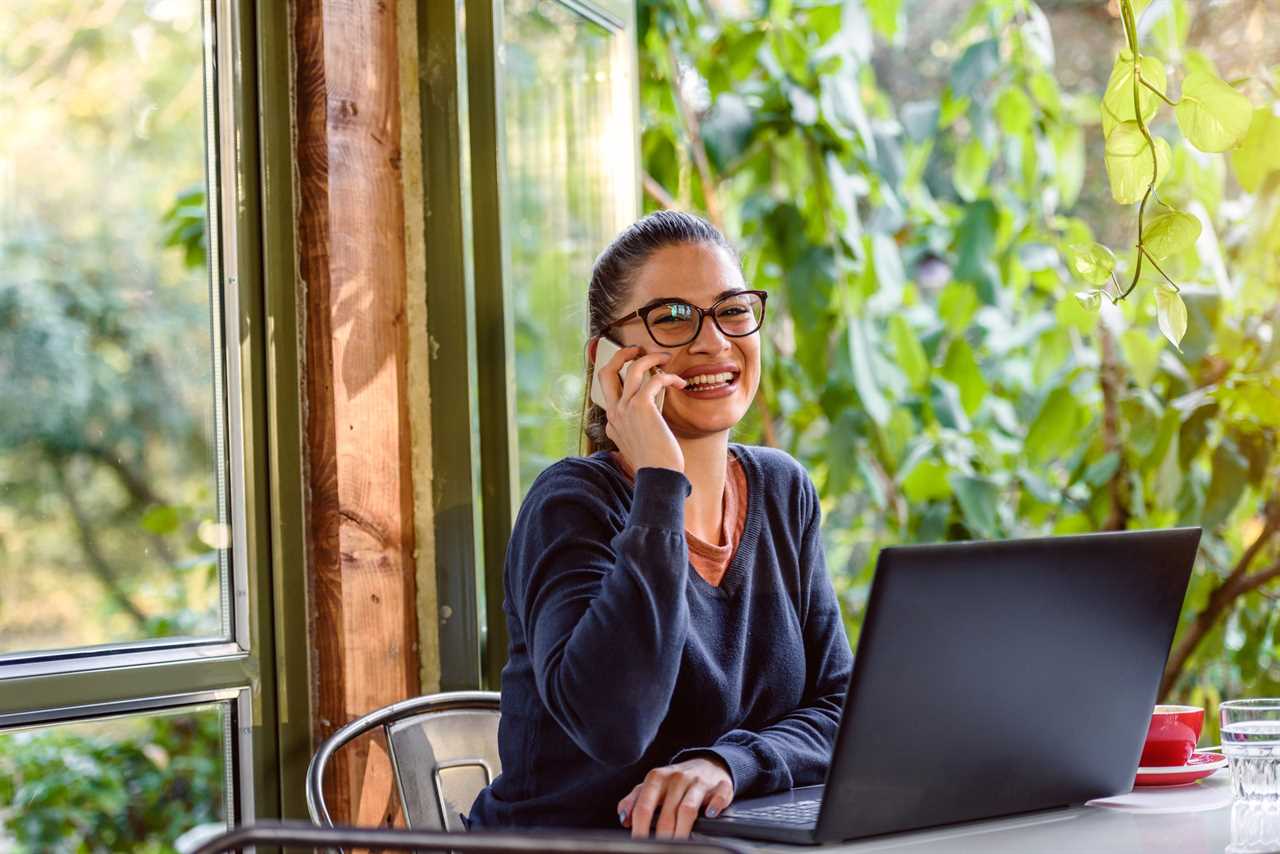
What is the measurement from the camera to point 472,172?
2117mm

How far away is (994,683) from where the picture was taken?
3.59 feet

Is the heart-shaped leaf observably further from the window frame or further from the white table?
the window frame

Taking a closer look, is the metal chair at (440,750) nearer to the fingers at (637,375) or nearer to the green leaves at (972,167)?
the fingers at (637,375)

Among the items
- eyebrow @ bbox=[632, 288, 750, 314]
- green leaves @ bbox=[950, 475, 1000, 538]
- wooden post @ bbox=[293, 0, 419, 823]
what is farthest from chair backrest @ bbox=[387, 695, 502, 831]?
green leaves @ bbox=[950, 475, 1000, 538]

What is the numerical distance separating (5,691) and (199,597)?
0.35 metres

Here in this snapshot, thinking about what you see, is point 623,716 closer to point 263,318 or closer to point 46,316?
point 263,318

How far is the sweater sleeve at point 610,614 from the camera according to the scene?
4.32 feet

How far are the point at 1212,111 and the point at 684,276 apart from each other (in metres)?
0.61

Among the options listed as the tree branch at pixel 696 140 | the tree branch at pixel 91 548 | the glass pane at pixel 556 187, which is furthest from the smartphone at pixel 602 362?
the tree branch at pixel 696 140

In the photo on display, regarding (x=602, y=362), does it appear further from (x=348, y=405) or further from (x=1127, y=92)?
(x=1127, y=92)

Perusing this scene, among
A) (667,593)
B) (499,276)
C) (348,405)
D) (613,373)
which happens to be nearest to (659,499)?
(667,593)

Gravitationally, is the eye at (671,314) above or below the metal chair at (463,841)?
above

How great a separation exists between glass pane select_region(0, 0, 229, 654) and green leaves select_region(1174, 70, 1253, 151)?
1.29 meters

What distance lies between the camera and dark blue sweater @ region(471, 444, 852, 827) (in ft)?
4.35
